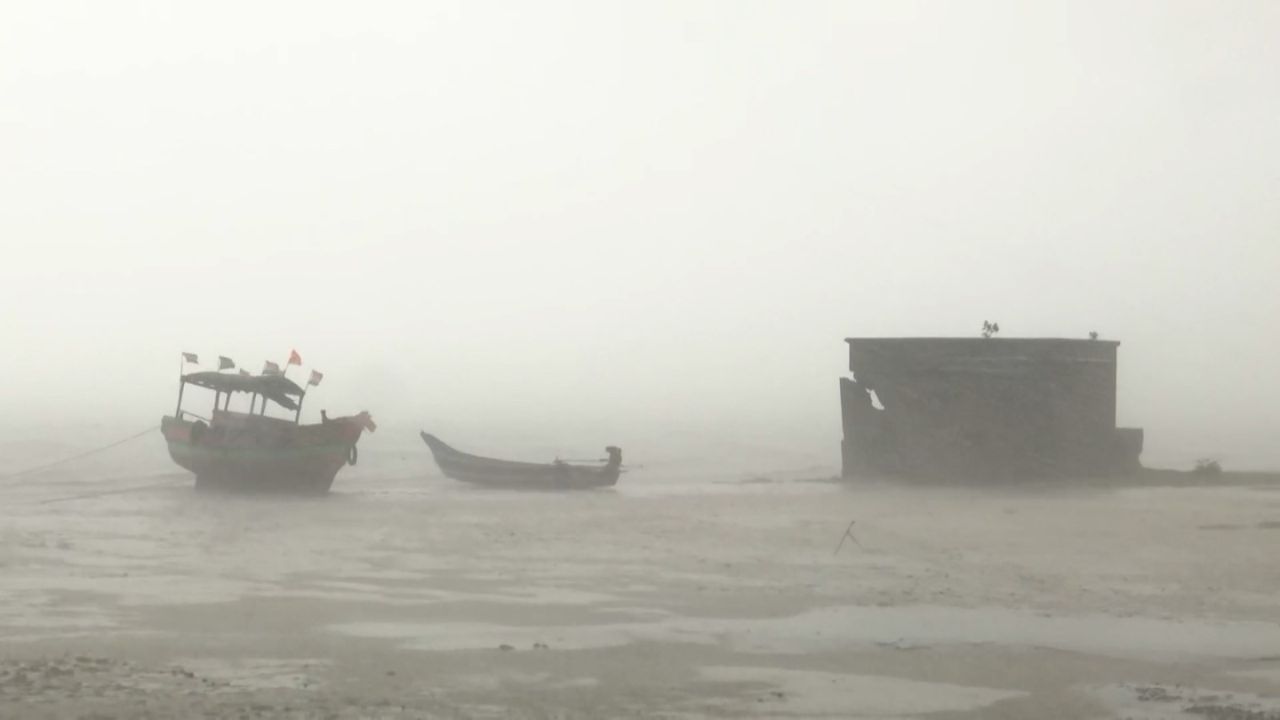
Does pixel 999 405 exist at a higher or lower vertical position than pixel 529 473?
higher

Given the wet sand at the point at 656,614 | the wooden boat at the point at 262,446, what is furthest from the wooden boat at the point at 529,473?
the wet sand at the point at 656,614

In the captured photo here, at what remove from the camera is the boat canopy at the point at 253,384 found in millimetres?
31625

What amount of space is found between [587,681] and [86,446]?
67384mm

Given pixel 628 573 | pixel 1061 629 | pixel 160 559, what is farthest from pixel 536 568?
pixel 1061 629

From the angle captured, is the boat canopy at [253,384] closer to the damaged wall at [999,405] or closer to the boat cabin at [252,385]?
the boat cabin at [252,385]

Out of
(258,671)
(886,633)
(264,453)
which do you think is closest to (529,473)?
(264,453)

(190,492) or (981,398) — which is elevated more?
(981,398)

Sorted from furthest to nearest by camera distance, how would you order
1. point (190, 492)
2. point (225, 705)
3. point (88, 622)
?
1. point (190, 492)
2. point (88, 622)
3. point (225, 705)

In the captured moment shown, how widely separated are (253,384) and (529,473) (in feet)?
23.0

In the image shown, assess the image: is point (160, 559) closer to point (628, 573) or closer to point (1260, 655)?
point (628, 573)

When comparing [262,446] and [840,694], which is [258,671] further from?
[262,446]

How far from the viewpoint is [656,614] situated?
12523 mm

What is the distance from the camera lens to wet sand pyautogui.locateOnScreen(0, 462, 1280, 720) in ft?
28.8

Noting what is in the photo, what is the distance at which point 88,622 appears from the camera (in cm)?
1169
